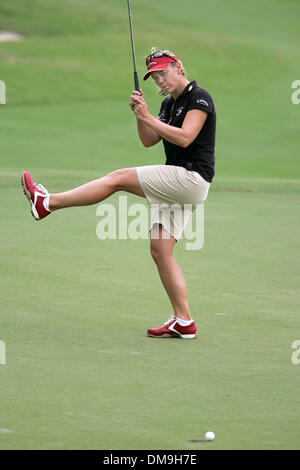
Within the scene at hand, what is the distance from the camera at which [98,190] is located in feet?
20.5

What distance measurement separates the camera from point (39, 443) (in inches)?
163

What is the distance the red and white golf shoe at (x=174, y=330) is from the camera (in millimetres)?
6371

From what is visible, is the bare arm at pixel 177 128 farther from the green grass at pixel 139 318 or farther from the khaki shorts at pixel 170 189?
the green grass at pixel 139 318

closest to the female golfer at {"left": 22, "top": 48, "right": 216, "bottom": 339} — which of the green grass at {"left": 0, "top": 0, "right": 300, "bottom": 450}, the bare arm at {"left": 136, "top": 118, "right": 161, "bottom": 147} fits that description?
the bare arm at {"left": 136, "top": 118, "right": 161, "bottom": 147}

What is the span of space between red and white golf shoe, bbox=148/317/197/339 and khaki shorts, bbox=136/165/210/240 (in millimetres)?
630

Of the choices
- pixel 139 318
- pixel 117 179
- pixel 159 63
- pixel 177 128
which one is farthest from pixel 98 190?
pixel 139 318

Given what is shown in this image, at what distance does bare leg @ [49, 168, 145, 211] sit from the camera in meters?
6.26

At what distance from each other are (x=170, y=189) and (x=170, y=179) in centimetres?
7

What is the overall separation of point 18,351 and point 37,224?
17.0 feet

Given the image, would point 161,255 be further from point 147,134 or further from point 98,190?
point 147,134

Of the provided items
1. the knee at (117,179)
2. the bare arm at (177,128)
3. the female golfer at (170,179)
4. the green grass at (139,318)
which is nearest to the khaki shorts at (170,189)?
the female golfer at (170,179)

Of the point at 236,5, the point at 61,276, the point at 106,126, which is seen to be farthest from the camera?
the point at 236,5

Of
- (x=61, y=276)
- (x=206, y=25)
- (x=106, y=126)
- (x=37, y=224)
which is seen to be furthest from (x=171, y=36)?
(x=61, y=276)
